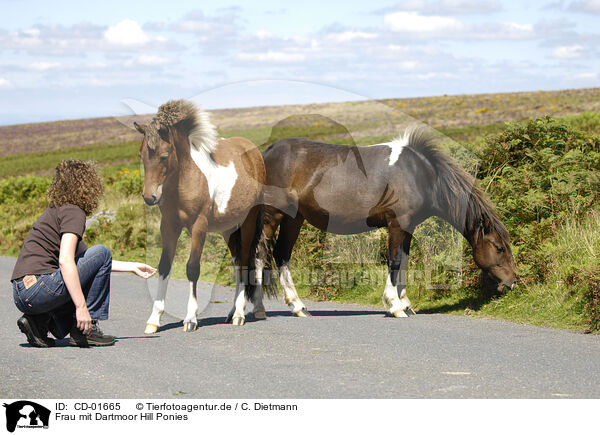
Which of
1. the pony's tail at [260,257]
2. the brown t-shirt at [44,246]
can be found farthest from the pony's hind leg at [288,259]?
the brown t-shirt at [44,246]

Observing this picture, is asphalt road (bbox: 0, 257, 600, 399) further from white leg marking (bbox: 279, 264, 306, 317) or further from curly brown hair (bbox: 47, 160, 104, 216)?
curly brown hair (bbox: 47, 160, 104, 216)

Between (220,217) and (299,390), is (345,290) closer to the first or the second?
(220,217)

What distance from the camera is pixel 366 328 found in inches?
354

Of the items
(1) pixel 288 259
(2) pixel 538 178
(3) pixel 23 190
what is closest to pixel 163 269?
(1) pixel 288 259

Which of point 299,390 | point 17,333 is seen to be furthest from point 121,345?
point 299,390

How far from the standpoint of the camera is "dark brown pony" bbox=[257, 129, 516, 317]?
9992 mm

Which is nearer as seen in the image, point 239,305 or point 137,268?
point 137,268

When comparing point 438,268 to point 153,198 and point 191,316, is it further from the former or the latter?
point 153,198

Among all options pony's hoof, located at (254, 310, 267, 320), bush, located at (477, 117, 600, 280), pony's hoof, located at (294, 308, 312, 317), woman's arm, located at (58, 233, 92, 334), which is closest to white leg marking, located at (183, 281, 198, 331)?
pony's hoof, located at (254, 310, 267, 320)

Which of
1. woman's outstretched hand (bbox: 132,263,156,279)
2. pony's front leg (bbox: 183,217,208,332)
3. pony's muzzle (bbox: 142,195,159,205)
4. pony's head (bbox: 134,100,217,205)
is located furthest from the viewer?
pony's front leg (bbox: 183,217,208,332)

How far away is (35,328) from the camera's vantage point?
7.54 metres

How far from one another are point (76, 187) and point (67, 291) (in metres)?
0.98
